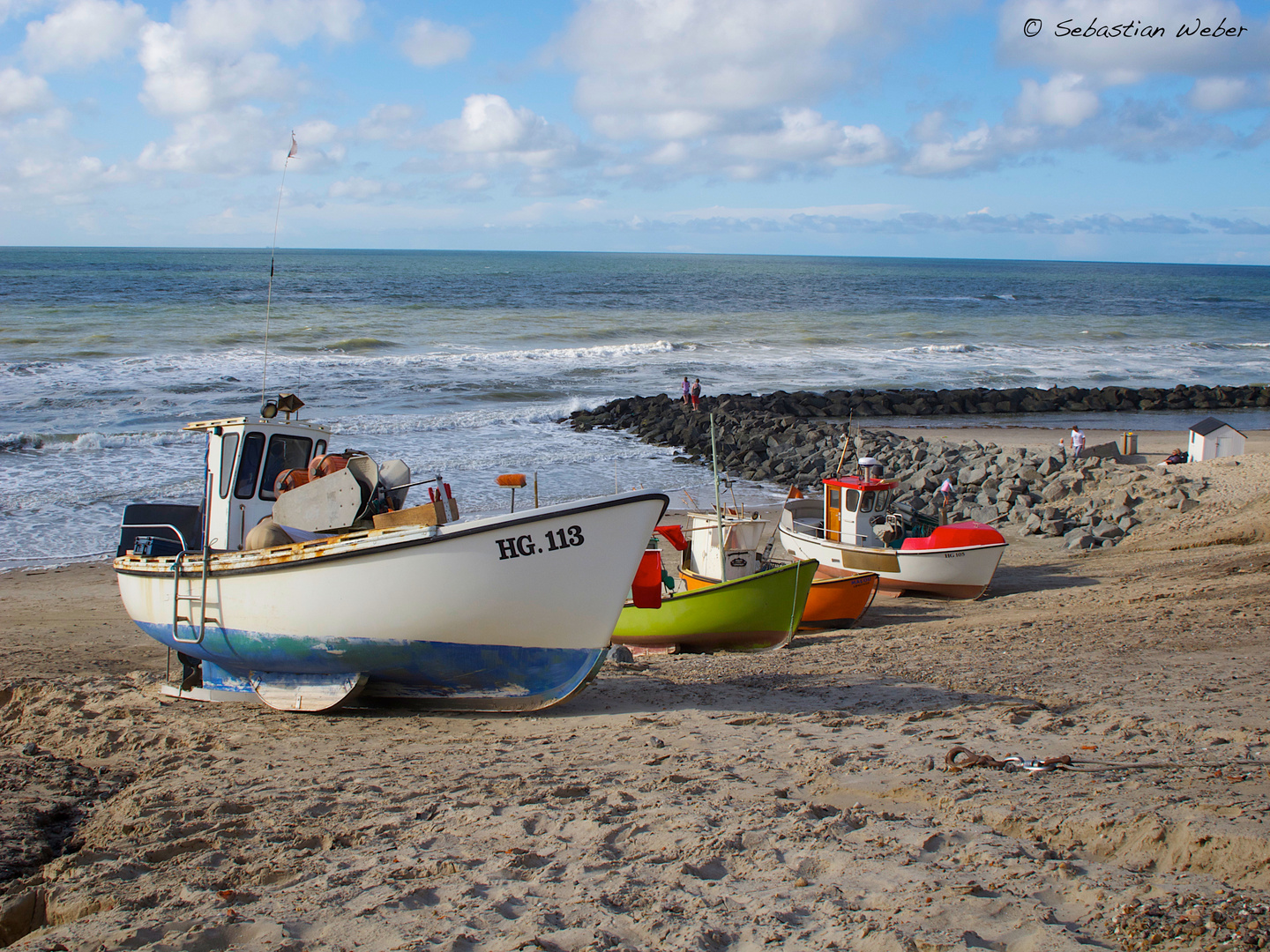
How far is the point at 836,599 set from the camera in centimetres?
1158

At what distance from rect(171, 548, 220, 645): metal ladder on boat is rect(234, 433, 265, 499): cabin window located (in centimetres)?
67

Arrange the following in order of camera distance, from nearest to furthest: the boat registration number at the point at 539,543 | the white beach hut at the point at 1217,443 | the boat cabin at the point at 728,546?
the boat registration number at the point at 539,543, the boat cabin at the point at 728,546, the white beach hut at the point at 1217,443

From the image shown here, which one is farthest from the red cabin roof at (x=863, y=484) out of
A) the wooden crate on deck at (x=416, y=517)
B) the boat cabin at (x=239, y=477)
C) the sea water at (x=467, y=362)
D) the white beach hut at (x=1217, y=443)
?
the white beach hut at (x=1217, y=443)

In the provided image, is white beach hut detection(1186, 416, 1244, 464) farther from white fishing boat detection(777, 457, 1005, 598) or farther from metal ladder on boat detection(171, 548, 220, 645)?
metal ladder on boat detection(171, 548, 220, 645)

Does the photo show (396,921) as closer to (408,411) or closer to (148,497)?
(148,497)

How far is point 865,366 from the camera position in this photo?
44406 millimetres

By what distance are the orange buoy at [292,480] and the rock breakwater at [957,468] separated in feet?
25.0

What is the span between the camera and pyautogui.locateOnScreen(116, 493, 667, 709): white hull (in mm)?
Answer: 6727

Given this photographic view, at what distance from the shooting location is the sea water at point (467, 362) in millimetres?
21281

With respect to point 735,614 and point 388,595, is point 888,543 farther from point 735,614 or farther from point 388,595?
point 388,595

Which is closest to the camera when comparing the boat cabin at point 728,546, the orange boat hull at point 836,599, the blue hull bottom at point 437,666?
the blue hull bottom at point 437,666

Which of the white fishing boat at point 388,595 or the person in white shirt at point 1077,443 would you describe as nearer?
the white fishing boat at point 388,595

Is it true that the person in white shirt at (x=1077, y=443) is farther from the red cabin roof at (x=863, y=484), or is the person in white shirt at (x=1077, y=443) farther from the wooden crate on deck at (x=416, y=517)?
the wooden crate on deck at (x=416, y=517)

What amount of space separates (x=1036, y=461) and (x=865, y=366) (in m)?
25.9
